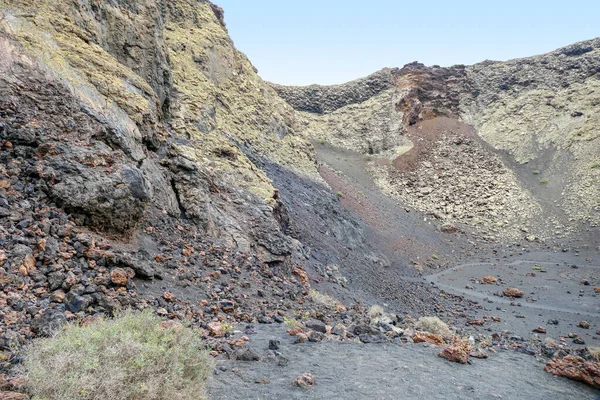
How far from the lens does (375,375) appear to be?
548 centimetres

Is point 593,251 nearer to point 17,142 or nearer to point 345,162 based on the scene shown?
point 345,162

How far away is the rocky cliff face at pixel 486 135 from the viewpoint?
35.2m

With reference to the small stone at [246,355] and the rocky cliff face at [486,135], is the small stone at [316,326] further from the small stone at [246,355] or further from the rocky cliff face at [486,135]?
the rocky cliff face at [486,135]

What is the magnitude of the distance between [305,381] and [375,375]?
1.29 m

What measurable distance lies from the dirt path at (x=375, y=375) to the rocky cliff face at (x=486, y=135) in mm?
28308

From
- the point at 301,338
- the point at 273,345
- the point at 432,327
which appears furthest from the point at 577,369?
the point at 273,345

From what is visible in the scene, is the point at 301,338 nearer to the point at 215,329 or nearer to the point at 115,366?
the point at 215,329

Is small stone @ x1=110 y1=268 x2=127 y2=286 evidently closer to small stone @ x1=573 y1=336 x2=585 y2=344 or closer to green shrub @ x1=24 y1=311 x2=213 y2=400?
green shrub @ x1=24 y1=311 x2=213 y2=400

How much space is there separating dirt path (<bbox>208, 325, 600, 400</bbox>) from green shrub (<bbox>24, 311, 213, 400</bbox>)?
2.14 feet

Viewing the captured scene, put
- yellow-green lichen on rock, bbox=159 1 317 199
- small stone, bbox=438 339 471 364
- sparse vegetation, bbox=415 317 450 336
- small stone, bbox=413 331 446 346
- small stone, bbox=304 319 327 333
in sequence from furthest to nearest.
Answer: yellow-green lichen on rock, bbox=159 1 317 199 < sparse vegetation, bbox=415 317 450 336 < small stone, bbox=413 331 446 346 < small stone, bbox=304 319 327 333 < small stone, bbox=438 339 471 364

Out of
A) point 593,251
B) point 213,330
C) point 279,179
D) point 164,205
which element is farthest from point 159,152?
point 593,251

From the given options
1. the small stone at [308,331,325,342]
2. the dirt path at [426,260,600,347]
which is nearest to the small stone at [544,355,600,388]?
the small stone at [308,331,325,342]

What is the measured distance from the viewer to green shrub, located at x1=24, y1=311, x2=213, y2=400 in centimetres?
289

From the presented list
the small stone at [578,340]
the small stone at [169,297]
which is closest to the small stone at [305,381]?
the small stone at [169,297]
